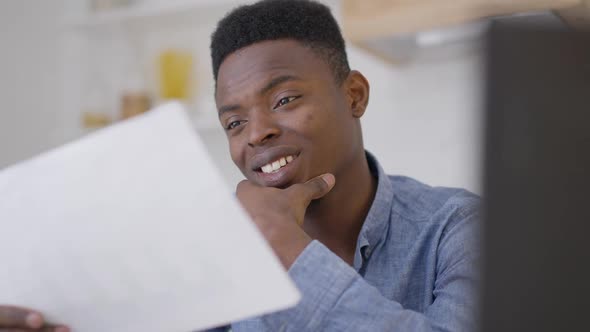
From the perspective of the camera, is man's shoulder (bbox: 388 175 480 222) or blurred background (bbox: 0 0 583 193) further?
blurred background (bbox: 0 0 583 193)

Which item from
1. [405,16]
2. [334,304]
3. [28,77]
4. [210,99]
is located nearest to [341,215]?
[334,304]

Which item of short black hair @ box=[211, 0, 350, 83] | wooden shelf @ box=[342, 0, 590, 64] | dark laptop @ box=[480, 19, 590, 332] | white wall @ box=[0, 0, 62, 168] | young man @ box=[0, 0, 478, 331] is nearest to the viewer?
dark laptop @ box=[480, 19, 590, 332]

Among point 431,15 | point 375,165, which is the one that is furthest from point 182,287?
point 431,15

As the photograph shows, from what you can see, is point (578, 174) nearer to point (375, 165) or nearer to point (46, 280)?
point (46, 280)

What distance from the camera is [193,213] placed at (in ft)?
2.00

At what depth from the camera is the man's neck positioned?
1181 millimetres

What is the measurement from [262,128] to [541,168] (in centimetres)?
79

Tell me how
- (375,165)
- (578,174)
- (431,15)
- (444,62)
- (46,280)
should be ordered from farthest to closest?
(444,62)
(431,15)
(375,165)
(46,280)
(578,174)

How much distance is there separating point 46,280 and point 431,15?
1.20 meters

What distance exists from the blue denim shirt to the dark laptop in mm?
364

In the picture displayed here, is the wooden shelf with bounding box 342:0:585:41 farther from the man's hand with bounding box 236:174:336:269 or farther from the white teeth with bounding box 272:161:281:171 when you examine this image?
the man's hand with bounding box 236:174:336:269

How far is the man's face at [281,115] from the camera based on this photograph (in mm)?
1092

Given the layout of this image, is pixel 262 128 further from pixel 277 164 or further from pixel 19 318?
pixel 19 318

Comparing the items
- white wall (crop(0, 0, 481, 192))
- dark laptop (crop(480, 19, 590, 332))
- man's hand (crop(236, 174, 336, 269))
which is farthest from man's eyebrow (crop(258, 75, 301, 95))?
dark laptop (crop(480, 19, 590, 332))
